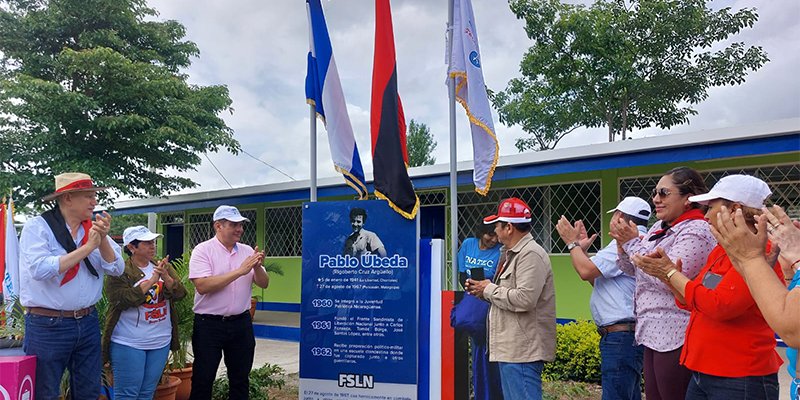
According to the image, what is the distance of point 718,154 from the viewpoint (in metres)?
7.34

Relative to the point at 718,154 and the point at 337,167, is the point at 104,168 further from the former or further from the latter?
the point at 718,154

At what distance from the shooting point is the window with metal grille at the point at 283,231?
1335 cm

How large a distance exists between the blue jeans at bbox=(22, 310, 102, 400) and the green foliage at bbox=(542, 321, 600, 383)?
4199mm

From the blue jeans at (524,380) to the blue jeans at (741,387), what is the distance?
101 centimetres

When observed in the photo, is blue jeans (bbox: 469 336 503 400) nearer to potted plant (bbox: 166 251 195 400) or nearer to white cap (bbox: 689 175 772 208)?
white cap (bbox: 689 175 772 208)

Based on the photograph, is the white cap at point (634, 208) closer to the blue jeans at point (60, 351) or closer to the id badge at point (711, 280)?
the id badge at point (711, 280)

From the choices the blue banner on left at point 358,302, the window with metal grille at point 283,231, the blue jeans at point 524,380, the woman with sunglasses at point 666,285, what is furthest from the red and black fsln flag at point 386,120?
the window with metal grille at point 283,231

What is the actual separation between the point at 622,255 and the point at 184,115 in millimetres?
12082

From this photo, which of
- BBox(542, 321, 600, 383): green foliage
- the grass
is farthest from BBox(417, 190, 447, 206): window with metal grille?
the grass

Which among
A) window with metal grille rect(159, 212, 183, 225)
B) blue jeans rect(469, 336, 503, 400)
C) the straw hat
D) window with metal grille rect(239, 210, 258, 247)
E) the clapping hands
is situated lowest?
blue jeans rect(469, 336, 503, 400)

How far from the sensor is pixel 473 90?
4469 millimetres

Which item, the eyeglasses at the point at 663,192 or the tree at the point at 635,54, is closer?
the eyeglasses at the point at 663,192

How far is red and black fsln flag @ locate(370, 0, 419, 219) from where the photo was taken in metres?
4.21

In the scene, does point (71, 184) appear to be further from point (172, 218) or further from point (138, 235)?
point (172, 218)
